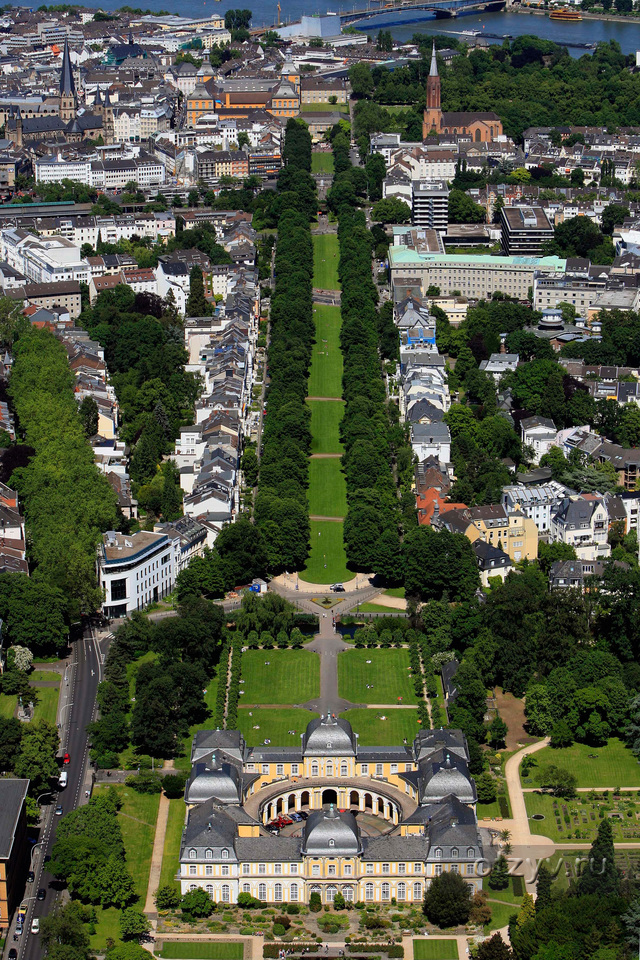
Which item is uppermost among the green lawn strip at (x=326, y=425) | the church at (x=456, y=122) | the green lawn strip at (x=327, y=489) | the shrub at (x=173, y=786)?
the church at (x=456, y=122)

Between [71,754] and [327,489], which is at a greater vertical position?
[327,489]

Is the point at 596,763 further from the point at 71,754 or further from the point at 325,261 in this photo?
the point at 325,261

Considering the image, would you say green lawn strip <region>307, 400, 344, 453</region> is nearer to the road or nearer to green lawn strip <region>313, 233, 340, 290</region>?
green lawn strip <region>313, 233, 340, 290</region>

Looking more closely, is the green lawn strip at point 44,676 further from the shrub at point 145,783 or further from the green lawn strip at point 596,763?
the green lawn strip at point 596,763

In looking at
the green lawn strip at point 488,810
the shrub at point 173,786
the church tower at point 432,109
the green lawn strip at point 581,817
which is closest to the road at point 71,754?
the shrub at point 173,786

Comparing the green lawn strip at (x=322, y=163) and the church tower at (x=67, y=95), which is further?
the church tower at (x=67, y=95)

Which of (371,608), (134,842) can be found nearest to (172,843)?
(134,842)

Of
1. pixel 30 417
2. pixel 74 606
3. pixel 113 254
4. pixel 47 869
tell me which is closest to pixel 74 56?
pixel 113 254

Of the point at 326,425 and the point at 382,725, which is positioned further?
the point at 326,425
